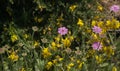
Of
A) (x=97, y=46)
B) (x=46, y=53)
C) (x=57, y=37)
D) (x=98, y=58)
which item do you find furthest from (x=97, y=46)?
(x=57, y=37)

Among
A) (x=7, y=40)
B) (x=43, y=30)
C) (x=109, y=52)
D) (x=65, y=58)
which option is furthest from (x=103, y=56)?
(x=7, y=40)

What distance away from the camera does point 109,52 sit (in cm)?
367

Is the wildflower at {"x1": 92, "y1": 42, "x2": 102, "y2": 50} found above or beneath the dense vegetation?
beneath

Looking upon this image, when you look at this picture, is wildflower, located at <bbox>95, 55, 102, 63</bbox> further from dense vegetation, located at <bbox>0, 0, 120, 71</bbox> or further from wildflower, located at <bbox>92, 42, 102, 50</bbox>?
wildflower, located at <bbox>92, 42, 102, 50</bbox>

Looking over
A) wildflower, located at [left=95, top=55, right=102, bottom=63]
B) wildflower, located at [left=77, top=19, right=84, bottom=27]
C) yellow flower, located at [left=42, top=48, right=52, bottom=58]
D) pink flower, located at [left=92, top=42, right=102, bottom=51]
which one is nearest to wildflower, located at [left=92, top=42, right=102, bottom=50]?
pink flower, located at [left=92, top=42, right=102, bottom=51]

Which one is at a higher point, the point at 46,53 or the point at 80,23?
the point at 80,23

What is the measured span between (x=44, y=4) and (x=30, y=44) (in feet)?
1.43

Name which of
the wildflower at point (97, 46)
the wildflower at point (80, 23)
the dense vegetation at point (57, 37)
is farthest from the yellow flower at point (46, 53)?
the wildflower at point (80, 23)

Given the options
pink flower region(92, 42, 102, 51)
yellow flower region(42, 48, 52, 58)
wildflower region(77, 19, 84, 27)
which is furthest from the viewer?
wildflower region(77, 19, 84, 27)

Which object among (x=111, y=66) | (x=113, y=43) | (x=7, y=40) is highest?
(x=7, y=40)

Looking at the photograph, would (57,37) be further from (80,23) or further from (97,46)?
(97,46)

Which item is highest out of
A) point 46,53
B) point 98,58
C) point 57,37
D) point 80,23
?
point 80,23

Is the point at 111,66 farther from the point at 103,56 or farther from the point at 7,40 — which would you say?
the point at 7,40

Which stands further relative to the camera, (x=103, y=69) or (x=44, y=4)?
(x=44, y=4)
